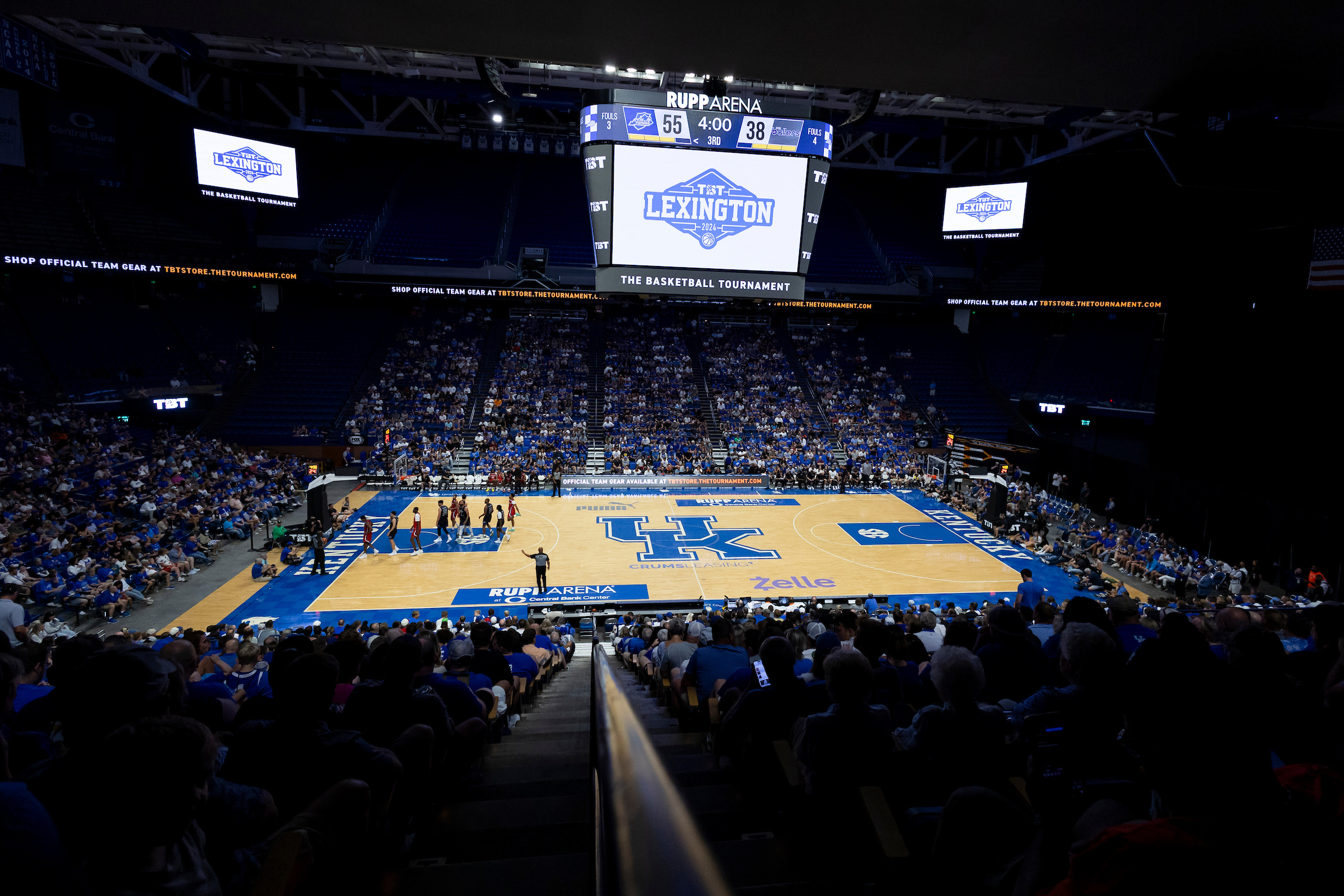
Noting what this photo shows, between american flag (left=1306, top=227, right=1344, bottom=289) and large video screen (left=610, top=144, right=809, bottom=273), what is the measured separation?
1347 centimetres

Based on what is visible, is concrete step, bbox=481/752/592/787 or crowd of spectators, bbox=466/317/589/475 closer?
concrete step, bbox=481/752/592/787

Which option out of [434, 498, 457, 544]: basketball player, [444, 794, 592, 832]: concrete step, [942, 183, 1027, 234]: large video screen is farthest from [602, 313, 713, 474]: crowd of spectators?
[444, 794, 592, 832]: concrete step

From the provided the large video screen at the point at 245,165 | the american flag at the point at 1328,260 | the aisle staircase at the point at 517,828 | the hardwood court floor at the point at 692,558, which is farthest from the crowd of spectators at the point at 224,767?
the large video screen at the point at 245,165

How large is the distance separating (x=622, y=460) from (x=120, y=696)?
99.5 ft

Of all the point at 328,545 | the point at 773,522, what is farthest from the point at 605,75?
the point at 328,545

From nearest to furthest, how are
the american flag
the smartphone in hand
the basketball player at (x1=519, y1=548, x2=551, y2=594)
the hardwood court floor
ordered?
the smartphone in hand < the american flag < the basketball player at (x1=519, y1=548, x2=551, y2=594) < the hardwood court floor

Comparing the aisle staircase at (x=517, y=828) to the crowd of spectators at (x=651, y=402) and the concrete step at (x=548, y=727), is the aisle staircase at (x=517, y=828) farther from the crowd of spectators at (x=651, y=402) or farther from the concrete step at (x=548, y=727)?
the crowd of spectators at (x=651, y=402)

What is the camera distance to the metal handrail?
72 cm

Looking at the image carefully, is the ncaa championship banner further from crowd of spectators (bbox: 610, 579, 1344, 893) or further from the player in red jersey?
crowd of spectators (bbox: 610, 579, 1344, 893)

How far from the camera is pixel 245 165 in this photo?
32.3 meters

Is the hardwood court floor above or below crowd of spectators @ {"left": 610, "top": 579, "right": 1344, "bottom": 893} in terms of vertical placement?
below

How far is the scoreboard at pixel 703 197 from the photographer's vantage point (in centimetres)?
1189

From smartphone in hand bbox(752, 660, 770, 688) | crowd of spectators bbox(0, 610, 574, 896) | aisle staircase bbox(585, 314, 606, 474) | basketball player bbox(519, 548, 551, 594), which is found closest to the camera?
crowd of spectators bbox(0, 610, 574, 896)

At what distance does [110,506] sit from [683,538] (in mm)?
17611
